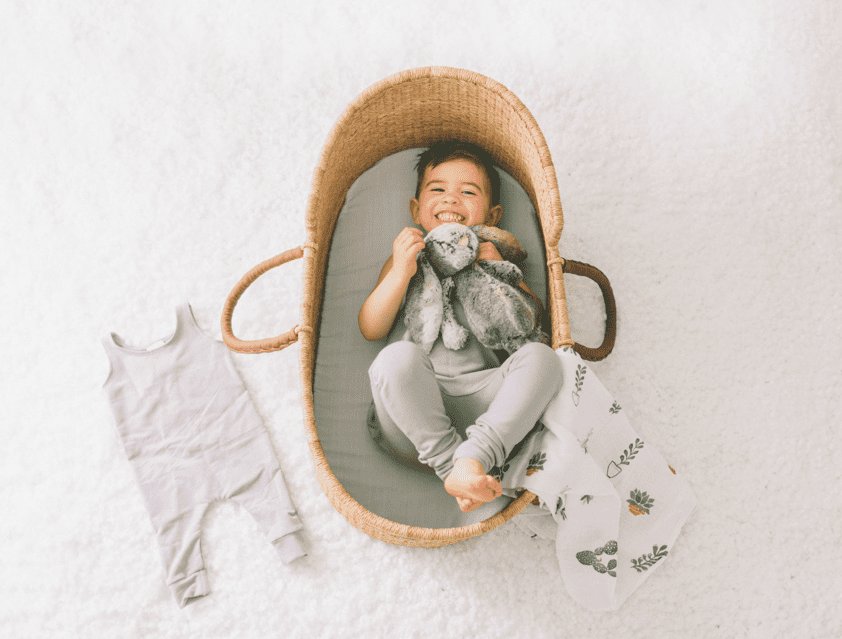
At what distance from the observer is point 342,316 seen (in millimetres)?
1022

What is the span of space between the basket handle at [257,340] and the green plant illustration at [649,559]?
26.1 inches

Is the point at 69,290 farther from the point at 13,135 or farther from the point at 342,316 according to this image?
the point at 342,316

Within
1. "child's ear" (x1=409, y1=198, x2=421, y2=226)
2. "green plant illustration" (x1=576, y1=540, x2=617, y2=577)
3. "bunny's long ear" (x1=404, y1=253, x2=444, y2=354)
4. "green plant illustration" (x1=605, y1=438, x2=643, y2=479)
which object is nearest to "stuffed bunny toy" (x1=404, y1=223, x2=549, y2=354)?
"bunny's long ear" (x1=404, y1=253, x2=444, y2=354)

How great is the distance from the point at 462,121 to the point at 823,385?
827mm

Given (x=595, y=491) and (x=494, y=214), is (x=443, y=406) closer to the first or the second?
(x=595, y=491)

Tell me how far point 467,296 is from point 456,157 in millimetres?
264

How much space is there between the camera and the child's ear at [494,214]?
3.39ft

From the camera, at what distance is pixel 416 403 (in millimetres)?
800

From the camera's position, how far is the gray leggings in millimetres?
783

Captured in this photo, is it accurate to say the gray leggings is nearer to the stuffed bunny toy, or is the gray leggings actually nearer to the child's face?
the stuffed bunny toy

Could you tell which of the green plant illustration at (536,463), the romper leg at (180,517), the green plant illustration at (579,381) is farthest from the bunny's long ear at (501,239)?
the romper leg at (180,517)

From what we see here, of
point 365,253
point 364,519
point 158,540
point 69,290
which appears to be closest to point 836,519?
point 364,519

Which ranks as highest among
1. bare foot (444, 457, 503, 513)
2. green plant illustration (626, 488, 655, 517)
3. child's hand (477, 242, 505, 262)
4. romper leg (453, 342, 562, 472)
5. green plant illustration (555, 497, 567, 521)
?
child's hand (477, 242, 505, 262)

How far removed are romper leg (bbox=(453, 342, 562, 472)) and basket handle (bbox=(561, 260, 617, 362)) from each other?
0.33ft
